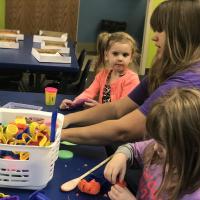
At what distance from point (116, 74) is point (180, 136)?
146cm

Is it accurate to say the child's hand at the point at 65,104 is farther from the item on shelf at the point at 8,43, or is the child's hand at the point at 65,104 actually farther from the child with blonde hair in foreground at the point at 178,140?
the item on shelf at the point at 8,43

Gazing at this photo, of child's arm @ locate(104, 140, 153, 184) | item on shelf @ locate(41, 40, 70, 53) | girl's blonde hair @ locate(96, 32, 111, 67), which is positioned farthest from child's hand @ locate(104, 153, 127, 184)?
item on shelf @ locate(41, 40, 70, 53)

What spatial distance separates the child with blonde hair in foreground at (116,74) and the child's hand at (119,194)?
1.17 meters

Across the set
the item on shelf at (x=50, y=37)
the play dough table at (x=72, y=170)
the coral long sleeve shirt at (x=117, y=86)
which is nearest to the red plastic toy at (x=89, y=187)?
the play dough table at (x=72, y=170)

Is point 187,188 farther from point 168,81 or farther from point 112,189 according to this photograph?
point 168,81

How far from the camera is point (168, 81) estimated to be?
1420mm

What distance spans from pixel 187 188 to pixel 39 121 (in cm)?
56

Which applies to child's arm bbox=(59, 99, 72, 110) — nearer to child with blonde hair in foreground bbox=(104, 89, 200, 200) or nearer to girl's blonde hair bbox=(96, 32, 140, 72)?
girl's blonde hair bbox=(96, 32, 140, 72)

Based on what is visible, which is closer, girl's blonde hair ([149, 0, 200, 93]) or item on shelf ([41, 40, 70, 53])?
girl's blonde hair ([149, 0, 200, 93])

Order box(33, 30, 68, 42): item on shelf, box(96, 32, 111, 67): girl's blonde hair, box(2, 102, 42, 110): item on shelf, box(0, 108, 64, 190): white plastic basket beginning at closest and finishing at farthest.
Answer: box(0, 108, 64, 190): white plastic basket
box(2, 102, 42, 110): item on shelf
box(96, 32, 111, 67): girl's blonde hair
box(33, 30, 68, 42): item on shelf

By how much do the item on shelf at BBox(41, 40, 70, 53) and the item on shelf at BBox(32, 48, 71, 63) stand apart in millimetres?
208

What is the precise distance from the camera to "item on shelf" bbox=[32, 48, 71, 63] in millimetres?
2863

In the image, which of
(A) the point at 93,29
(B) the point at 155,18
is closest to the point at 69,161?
(B) the point at 155,18

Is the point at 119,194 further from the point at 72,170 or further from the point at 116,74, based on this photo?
the point at 116,74
